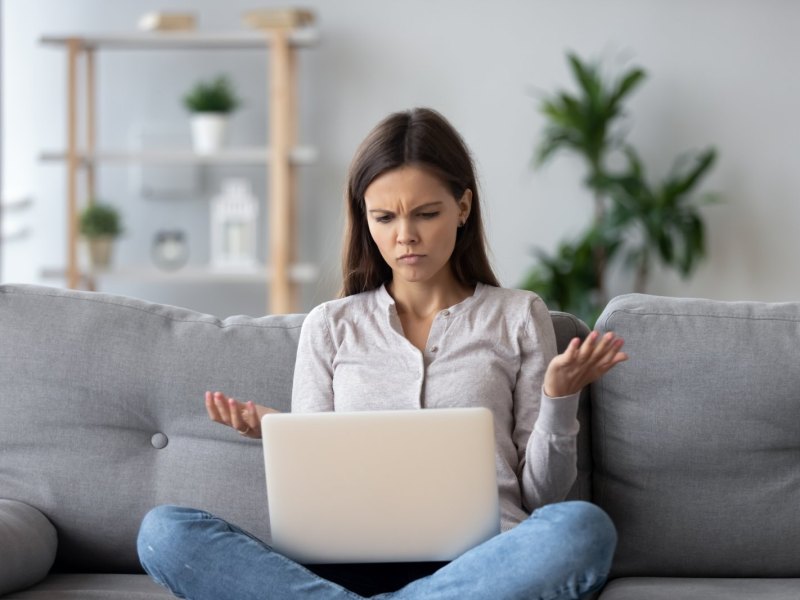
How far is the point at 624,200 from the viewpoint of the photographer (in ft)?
14.2

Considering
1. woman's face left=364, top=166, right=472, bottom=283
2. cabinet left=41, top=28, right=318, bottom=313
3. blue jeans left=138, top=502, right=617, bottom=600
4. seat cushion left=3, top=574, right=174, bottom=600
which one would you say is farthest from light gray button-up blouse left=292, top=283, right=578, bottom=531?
cabinet left=41, top=28, right=318, bottom=313

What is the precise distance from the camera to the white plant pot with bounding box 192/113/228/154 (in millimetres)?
4379

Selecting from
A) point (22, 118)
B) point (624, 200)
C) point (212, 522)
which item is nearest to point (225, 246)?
point (22, 118)

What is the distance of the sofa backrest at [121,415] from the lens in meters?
1.82

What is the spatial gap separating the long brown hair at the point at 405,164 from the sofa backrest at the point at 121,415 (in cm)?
15

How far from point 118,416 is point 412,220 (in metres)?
0.58

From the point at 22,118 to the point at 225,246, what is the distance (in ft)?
3.40

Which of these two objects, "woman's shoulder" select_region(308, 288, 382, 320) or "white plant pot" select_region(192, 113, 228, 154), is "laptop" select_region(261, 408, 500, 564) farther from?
"white plant pot" select_region(192, 113, 228, 154)

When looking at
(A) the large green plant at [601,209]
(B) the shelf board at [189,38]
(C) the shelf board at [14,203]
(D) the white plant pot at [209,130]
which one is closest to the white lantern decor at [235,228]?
(D) the white plant pot at [209,130]

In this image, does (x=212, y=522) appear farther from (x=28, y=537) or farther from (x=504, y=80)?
(x=504, y=80)

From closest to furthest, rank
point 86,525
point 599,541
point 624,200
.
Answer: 1. point 599,541
2. point 86,525
3. point 624,200

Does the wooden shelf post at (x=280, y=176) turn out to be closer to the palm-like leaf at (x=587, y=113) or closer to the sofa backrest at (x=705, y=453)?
the palm-like leaf at (x=587, y=113)

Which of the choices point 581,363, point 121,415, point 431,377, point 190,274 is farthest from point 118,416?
point 190,274

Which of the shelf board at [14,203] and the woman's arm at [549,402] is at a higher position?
the shelf board at [14,203]
